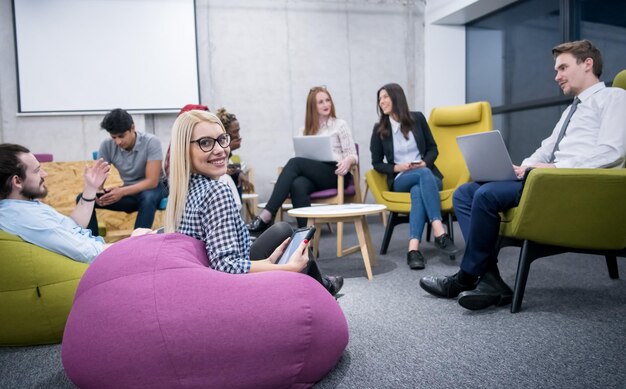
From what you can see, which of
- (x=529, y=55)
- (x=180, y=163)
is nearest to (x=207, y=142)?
(x=180, y=163)

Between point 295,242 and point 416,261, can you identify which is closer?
point 295,242

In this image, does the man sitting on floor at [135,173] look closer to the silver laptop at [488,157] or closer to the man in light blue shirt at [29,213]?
the man in light blue shirt at [29,213]

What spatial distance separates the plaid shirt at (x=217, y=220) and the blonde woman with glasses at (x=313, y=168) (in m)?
1.72

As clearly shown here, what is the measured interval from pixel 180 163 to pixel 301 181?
1934 millimetres

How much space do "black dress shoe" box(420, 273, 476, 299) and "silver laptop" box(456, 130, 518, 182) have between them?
0.51 metres

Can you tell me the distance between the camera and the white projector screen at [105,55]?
4.60 m

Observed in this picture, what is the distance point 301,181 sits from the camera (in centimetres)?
334

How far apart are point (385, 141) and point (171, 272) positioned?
94.5 inches

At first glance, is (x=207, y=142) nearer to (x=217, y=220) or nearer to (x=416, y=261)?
(x=217, y=220)

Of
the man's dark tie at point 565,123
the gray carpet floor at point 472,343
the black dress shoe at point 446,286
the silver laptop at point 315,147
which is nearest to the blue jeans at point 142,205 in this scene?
the silver laptop at point 315,147

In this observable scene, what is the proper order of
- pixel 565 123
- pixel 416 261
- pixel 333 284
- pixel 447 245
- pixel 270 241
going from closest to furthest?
pixel 270 241
pixel 333 284
pixel 565 123
pixel 416 261
pixel 447 245

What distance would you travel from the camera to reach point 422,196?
118 inches

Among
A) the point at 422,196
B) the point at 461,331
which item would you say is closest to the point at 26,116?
the point at 422,196

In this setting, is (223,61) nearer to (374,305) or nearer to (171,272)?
(374,305)
